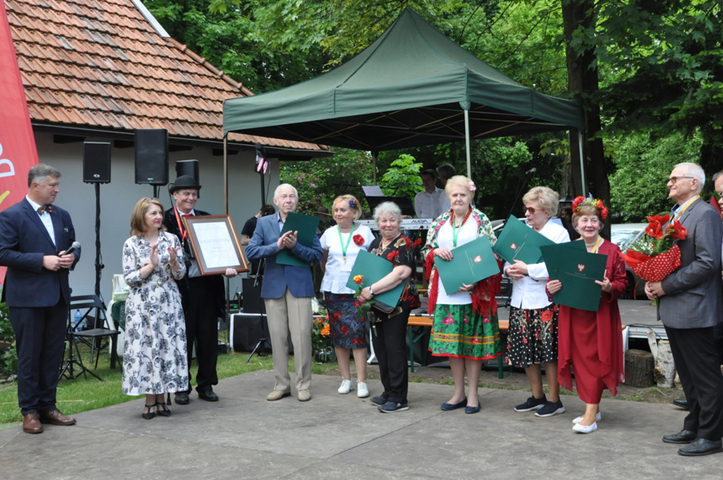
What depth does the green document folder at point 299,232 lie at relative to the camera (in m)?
5.91

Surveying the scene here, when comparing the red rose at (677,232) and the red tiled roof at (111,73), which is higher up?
the red tiled roof at (111,73)

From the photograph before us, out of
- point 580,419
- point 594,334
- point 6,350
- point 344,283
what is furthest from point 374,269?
point 6,350

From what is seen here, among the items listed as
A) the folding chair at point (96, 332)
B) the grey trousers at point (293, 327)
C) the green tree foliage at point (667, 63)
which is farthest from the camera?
the green tree foliage at point (667, 63)

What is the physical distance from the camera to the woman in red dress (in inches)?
187

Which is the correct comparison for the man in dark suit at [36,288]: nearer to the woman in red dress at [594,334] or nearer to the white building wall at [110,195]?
the woman in red dress at [594,334]

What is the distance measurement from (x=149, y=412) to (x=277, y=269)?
61.2 inches

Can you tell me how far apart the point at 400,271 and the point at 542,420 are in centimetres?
155

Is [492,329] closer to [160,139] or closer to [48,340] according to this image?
[48,340]

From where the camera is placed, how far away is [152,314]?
5.45 metres

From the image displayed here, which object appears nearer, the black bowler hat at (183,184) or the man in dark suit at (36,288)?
the man in dark suit at (36,288)

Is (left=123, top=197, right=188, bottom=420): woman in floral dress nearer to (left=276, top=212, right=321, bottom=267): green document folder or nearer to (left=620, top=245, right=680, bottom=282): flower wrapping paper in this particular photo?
(left=276, top=212, right=321, bottom=267): green document folder

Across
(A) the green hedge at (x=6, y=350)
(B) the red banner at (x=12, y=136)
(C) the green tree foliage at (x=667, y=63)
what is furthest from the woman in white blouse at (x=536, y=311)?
(B) the red banner at (x=12, y=136)

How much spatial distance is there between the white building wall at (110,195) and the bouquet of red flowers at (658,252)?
27.7 ft

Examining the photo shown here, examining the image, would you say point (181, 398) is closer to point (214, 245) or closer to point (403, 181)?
point (214, 245)
